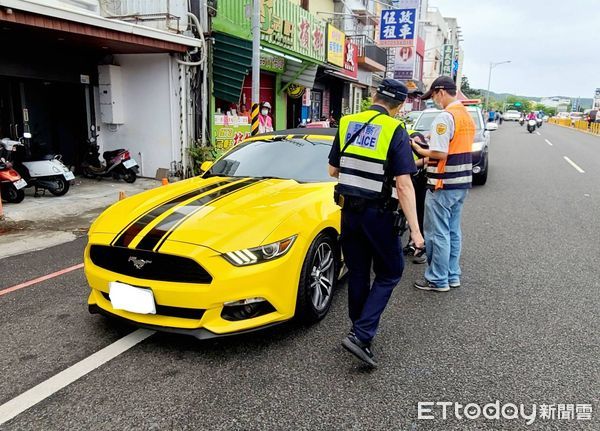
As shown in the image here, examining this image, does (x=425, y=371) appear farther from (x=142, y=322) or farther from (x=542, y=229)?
(x=542, y=229)

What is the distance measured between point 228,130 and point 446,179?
8.76 m

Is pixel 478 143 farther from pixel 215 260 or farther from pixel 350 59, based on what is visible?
pixel 350 59

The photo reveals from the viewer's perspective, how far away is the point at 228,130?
12367 millimetres

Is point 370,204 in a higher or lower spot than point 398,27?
lower

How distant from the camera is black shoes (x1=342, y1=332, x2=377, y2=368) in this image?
3010 mm

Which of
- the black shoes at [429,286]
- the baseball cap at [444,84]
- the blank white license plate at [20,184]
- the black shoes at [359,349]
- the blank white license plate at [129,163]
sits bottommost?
the black shoes at [429,286]

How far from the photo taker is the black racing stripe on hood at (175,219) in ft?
10.2

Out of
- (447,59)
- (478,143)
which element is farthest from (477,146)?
(447,59)

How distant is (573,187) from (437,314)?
8.25 m

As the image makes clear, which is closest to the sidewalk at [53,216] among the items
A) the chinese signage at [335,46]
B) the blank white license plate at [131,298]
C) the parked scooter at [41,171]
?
the parked scooter at [41,171]

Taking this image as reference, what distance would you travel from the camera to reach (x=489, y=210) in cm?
807

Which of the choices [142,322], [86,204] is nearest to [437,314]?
[142,322]

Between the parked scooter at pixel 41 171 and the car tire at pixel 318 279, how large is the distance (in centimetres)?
696

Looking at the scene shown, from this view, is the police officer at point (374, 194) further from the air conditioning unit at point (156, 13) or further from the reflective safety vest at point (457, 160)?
the air conditioning unit at point (156, 13)
